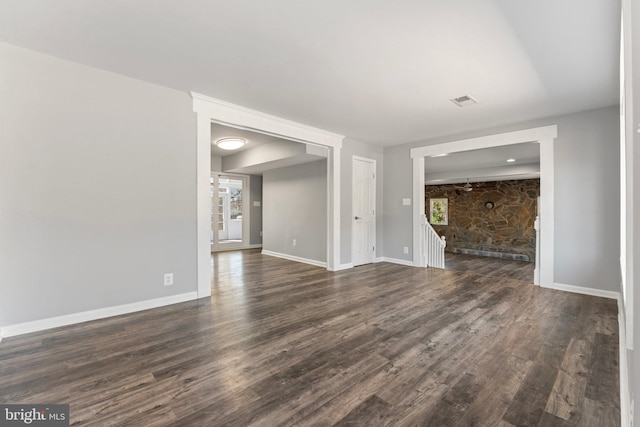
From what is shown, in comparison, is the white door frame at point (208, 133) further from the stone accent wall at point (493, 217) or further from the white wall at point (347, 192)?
the stone accent wall at point (493, 217)

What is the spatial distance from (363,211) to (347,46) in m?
3.75

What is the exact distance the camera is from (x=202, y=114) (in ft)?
11.5

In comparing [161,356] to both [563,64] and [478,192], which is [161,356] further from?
[478,192]

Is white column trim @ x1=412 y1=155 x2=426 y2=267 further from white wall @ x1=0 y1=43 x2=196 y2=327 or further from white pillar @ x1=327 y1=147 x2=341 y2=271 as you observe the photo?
white wall @ x1=0 y1=43 x2=196 y2=327

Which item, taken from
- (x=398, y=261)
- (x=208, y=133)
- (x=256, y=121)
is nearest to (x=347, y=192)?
(x=398, y=261)

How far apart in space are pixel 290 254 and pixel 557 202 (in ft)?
16.1

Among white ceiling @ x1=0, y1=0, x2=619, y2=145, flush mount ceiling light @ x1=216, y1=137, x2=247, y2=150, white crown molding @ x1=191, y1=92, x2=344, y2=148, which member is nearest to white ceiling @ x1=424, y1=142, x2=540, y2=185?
white ceiling @ x1=0, y1=0, x2=619, y2=145

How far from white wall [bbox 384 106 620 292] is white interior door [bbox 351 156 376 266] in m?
2.72

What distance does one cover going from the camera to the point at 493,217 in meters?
9.15

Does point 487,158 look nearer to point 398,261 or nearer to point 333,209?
point 398,261

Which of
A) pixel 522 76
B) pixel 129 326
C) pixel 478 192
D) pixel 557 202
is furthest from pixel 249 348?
pixel 478 192

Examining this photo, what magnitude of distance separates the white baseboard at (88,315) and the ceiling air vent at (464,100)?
3.97 meters

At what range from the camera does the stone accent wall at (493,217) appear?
334 inches

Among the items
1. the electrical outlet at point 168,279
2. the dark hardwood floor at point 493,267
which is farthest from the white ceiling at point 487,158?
the electrical outlet at point 168,279
